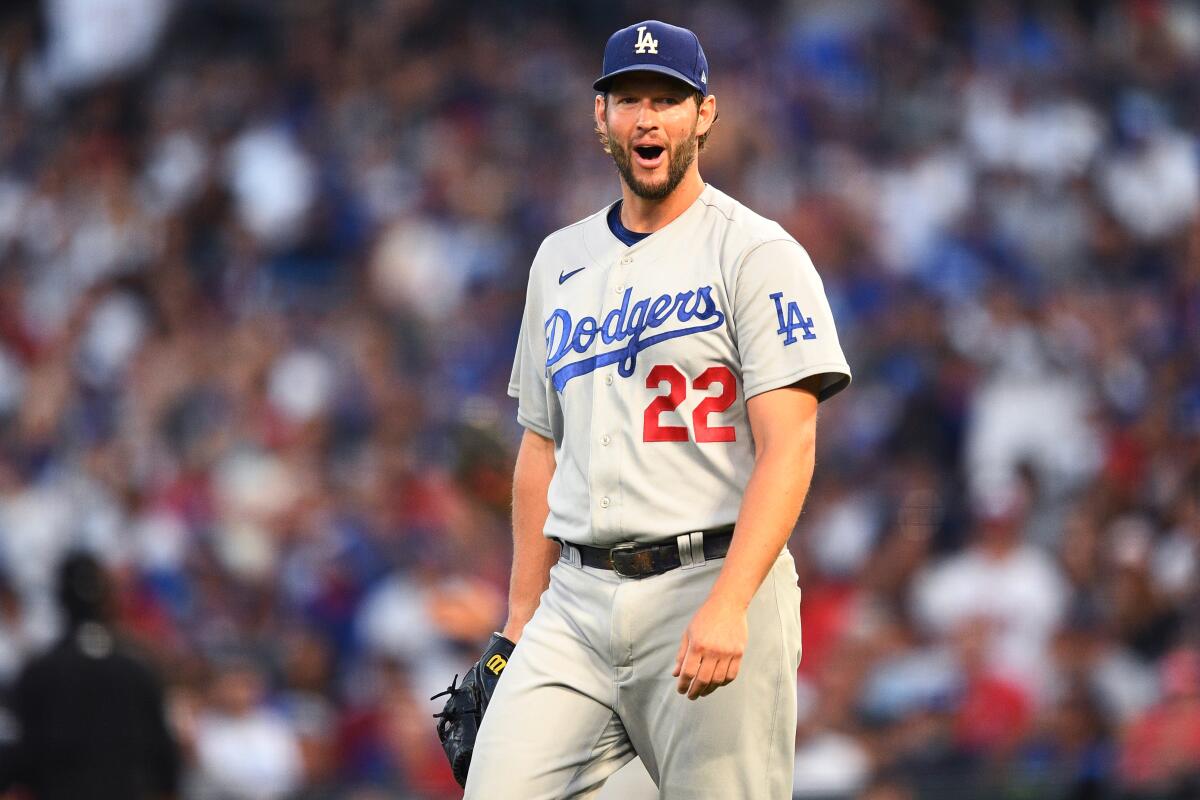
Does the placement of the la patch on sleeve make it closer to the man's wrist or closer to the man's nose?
the man's nose

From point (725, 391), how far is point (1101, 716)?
14.9 feet

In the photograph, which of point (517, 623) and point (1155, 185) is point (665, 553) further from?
point (1155, 185)

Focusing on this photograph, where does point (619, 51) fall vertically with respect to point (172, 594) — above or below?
above

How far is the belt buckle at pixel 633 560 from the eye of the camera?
12.1 ft

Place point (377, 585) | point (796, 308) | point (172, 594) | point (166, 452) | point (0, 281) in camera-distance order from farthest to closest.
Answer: point (0, 281) < point (166, 452) < point (172, 594) < point (377, 585) < point (796, 308)

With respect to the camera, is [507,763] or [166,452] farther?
[166,452]

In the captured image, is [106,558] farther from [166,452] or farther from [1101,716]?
[1101,716]

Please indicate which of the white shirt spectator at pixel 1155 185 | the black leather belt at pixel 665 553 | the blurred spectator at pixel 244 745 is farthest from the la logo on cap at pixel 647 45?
the white shirt spectator at pixel 1155 185

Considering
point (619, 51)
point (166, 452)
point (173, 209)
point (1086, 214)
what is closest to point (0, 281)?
point (173, 209)

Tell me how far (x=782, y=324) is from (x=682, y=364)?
0.74 feet

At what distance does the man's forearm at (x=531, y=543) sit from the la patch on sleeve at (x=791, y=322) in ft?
2.33

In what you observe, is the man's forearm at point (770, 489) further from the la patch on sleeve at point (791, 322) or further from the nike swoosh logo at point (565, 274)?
the nike swoosh logo at point (565, 274)

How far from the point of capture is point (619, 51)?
3748 millimetres

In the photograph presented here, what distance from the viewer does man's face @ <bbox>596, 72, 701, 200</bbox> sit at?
3740 mm
